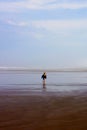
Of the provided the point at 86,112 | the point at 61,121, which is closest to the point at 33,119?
the point at 61,121

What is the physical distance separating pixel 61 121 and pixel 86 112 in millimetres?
2200

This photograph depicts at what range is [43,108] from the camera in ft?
43.2

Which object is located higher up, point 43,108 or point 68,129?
point 43,108

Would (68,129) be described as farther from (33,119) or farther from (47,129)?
(33,119)

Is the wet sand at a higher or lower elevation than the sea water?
lower

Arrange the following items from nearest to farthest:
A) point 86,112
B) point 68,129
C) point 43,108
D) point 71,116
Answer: point 68,129, point 71,116, point 86,112, point 43,108

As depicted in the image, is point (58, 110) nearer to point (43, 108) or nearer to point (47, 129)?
point (43, 108)

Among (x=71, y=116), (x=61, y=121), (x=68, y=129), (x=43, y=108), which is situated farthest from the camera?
(x=43, y=108)

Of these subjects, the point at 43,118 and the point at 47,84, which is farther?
the point at 47,84

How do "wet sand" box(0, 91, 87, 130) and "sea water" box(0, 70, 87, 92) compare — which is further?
"sea water" box(0, 70, 87, 92)

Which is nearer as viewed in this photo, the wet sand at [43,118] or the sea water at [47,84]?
the wet sand at [43,118]

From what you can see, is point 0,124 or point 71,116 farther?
point 71,116

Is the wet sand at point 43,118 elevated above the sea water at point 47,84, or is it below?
below

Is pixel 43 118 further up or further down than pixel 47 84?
further down
